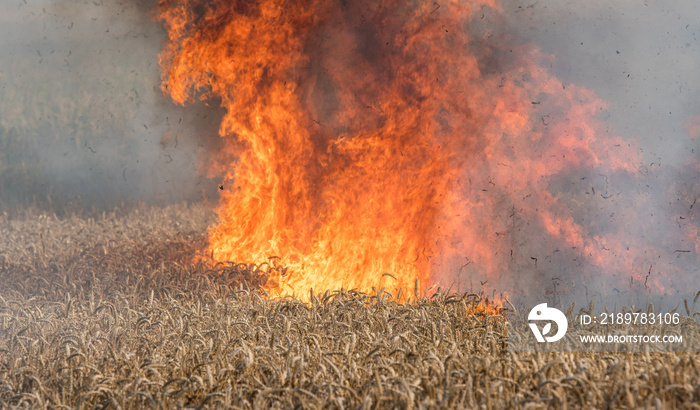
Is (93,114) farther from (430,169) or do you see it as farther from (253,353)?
(253,353)

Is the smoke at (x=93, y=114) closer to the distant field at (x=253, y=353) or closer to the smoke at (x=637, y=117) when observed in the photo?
the distant field at (x=253, y=353)

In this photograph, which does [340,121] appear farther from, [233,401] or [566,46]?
[233,401]

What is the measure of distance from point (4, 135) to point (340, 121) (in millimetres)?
13380

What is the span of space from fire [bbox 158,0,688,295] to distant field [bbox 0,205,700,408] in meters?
1.12

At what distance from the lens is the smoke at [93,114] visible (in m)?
17.9

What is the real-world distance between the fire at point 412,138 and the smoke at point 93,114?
376 inches

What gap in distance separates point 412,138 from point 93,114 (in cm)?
1350

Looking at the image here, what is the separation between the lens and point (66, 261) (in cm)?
935

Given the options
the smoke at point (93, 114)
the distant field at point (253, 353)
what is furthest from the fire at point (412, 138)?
the smoke at point (93, 114)

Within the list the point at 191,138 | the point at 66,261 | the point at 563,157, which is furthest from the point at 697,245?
the point at 191,138

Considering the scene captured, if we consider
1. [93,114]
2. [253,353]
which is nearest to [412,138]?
[253,353]

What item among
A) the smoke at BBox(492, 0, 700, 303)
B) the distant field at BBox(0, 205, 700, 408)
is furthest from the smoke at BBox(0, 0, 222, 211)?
the smoke at BBox(492, 0, 700, 303)

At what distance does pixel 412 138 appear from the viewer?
809 centimetres

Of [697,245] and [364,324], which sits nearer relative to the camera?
[364,324]
